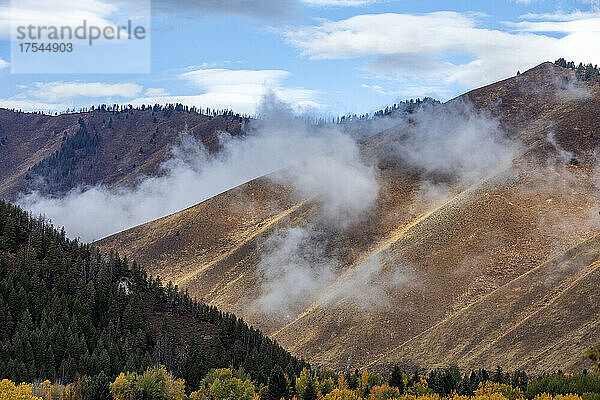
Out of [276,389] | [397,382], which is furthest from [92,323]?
[397,382]

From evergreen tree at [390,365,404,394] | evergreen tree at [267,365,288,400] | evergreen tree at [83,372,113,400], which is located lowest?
evergreen tree at [390,365,404,394]

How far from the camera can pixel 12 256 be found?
146 metres

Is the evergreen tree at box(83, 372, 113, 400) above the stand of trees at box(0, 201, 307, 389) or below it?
above

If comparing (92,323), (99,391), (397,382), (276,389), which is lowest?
(397,382)

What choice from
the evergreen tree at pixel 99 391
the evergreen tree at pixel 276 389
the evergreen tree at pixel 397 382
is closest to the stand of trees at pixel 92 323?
the evergreen tree at pixel 99 391

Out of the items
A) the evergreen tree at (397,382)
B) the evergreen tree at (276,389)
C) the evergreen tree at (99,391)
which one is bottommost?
the evergreen tree at (397,382)

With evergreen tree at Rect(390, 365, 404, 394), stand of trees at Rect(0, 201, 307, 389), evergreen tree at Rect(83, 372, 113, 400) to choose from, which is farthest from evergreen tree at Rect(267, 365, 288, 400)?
evergreen tree at Rect(390, 365, 404, 394)

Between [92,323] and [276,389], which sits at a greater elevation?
[276,389]

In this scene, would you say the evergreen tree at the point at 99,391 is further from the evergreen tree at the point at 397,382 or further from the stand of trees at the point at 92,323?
the evergreen tree at the point at 397,382

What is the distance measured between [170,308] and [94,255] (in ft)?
76.9

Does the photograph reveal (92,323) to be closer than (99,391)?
No

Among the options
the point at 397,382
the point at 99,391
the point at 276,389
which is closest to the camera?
the point at 99,391

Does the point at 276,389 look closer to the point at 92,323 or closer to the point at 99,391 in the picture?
the point at 99,391

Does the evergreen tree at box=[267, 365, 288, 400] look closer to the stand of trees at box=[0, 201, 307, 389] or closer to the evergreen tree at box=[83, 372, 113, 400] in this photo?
the evergreen tree at box=[83, 372, 113, 400]
